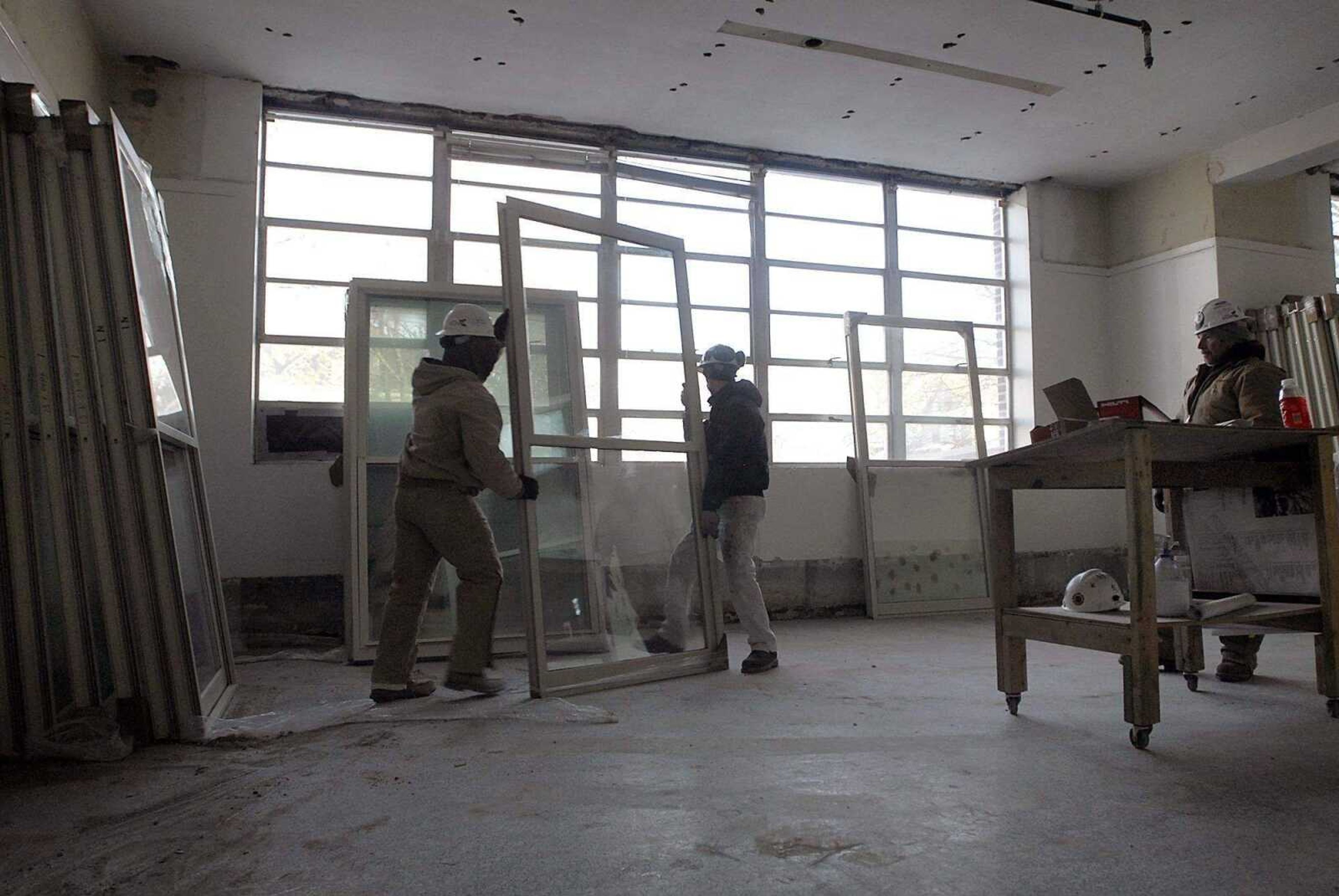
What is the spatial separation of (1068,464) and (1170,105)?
13.3 ft

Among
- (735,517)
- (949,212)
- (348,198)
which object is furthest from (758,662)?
(949,212)

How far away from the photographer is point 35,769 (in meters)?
2.41

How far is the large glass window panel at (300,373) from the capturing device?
17.1 feet

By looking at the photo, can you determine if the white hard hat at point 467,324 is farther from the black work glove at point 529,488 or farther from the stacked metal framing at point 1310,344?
the stacked metal framing at point 1310,344

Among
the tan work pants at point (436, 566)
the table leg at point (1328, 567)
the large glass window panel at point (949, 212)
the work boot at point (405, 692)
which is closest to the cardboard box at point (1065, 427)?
the table leg at point (1328, 567)

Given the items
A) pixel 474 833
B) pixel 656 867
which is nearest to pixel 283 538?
pixel 474 833

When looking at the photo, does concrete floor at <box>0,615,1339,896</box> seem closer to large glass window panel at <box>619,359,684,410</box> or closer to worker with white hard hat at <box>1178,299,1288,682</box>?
worker with white hard hat at <box>1178,299,1288,682</box>

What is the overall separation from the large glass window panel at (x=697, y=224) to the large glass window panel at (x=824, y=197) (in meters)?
0.36

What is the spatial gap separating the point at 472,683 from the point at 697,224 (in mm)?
3803

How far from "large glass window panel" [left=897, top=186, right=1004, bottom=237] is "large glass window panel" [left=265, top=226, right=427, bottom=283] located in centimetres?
363

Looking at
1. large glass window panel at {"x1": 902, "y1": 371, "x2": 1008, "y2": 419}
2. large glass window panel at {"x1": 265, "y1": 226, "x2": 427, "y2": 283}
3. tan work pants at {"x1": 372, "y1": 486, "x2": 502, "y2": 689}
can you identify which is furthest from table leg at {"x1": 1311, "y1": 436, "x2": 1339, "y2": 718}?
large glass window panel at {"x1": 265, "y1": 226, "x2": 427, "y2": 283}

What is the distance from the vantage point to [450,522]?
11.1 ft

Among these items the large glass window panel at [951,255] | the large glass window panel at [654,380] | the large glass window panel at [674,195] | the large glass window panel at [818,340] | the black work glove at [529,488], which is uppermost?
the large glass window panel at [674,195]

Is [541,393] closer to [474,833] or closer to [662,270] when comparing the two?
[662,270]
